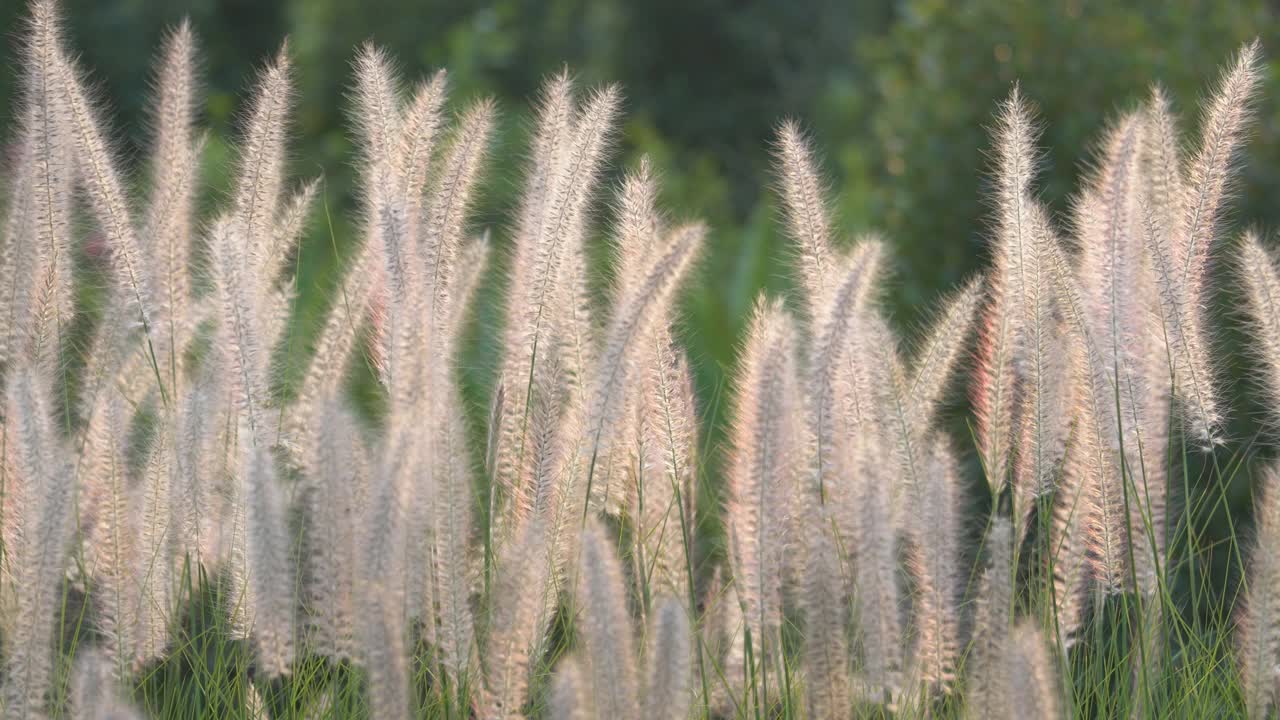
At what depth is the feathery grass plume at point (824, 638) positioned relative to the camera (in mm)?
1786

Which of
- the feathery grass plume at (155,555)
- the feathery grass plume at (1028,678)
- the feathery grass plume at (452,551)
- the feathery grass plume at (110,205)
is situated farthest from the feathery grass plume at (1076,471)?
the feathery grass plume at (110,205)

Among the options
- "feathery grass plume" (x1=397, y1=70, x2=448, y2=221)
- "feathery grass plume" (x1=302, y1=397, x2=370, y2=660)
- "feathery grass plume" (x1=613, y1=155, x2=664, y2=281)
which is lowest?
"feathery grass plume" (x1=302, y1=397, x2=370, y2=660)

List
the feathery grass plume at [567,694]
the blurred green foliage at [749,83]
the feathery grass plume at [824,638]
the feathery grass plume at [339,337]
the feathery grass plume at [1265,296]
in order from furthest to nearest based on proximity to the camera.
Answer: the blurred green foliage at [749,83], the feathery grass plume at [339,337], the feathery grass plume at [1265,296], the feathery grass plume at [824,638], the feathery grass plume at [567,694]

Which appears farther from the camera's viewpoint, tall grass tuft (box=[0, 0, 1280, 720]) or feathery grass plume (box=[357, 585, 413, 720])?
tall grass tuft (box=[0, 0, 1280, 720])

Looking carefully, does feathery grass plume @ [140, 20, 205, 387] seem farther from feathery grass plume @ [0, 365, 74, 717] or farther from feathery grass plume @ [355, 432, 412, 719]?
feathery grass plume @ [355, 432, 412, 719]

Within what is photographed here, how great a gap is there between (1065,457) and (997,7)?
301 cm

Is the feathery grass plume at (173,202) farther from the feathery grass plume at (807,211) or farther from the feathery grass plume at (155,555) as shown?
the feathery grass plume at (807,211)

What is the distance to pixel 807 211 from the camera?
2207 millimetres

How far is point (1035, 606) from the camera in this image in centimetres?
237

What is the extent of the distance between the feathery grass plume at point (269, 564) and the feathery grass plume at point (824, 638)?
59 cm

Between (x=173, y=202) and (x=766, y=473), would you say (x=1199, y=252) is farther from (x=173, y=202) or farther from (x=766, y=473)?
(x=173, y=202)

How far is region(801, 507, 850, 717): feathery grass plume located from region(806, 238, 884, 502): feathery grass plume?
0.32ft

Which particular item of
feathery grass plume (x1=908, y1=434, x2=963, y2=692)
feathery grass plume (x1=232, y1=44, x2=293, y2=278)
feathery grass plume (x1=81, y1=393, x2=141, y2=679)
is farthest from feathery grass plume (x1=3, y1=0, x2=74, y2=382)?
feathery grass plume (x1=908, y1=434, x2=963, y2=692)

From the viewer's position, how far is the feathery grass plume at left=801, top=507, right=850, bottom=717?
179 centimetres
